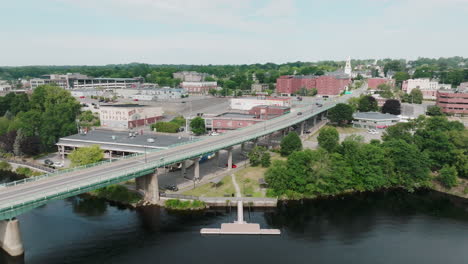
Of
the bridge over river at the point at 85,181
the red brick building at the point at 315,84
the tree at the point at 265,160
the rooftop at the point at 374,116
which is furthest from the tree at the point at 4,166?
the red brick building at the point at 315,84

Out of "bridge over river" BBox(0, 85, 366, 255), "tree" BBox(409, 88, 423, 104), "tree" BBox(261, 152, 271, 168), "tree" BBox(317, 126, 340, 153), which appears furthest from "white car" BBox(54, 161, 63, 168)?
"tree" BBox(409, 88, 423, 104)

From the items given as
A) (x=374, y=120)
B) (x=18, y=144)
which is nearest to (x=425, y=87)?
(x=374, y=120)

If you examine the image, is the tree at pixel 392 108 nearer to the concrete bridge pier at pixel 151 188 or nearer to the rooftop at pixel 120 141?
the rooftop at pixel 120 141

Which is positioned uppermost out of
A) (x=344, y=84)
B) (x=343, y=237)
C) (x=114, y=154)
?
(x=344, y=84)

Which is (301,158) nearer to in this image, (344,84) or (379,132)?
(379,132)

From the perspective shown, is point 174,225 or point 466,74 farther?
point 466,74

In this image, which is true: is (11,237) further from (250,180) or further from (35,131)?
(35,131)

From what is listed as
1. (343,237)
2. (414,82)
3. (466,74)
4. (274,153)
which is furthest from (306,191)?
(466,74)
